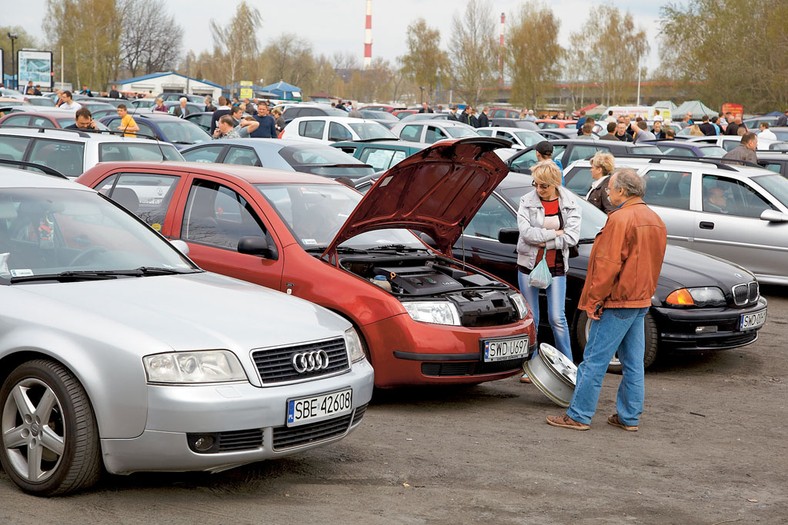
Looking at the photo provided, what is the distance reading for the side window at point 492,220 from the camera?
9.48 metres

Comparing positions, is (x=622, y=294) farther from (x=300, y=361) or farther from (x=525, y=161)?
(x=525, y=161)

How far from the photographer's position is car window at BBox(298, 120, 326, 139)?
2198cm

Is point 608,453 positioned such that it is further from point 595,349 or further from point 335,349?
point 335,349

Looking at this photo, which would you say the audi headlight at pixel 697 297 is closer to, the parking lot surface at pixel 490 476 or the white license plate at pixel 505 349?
the parking lot surface at pixel 490 476

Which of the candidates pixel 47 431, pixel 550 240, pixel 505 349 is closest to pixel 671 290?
pixel 550 240

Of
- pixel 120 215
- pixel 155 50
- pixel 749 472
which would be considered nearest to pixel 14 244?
pixel 120 215

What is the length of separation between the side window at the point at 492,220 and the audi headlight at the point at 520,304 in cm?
176

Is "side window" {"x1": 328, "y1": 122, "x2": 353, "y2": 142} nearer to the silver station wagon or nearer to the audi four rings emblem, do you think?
the silver station wagon

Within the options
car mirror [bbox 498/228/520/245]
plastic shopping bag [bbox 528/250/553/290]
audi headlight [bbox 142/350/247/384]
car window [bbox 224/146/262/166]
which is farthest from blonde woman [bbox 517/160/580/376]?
car window [bbox 224/146/262/166]

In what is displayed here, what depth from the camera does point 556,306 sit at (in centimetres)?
823

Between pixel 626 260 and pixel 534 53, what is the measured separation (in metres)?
73.3

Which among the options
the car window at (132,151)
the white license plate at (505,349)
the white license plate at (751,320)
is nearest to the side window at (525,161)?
the car window at (132,151)

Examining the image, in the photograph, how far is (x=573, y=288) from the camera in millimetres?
9016

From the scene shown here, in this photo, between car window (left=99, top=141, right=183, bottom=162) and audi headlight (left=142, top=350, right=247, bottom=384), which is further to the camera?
car window (left=99, top=141, right=183, bottom=162)
